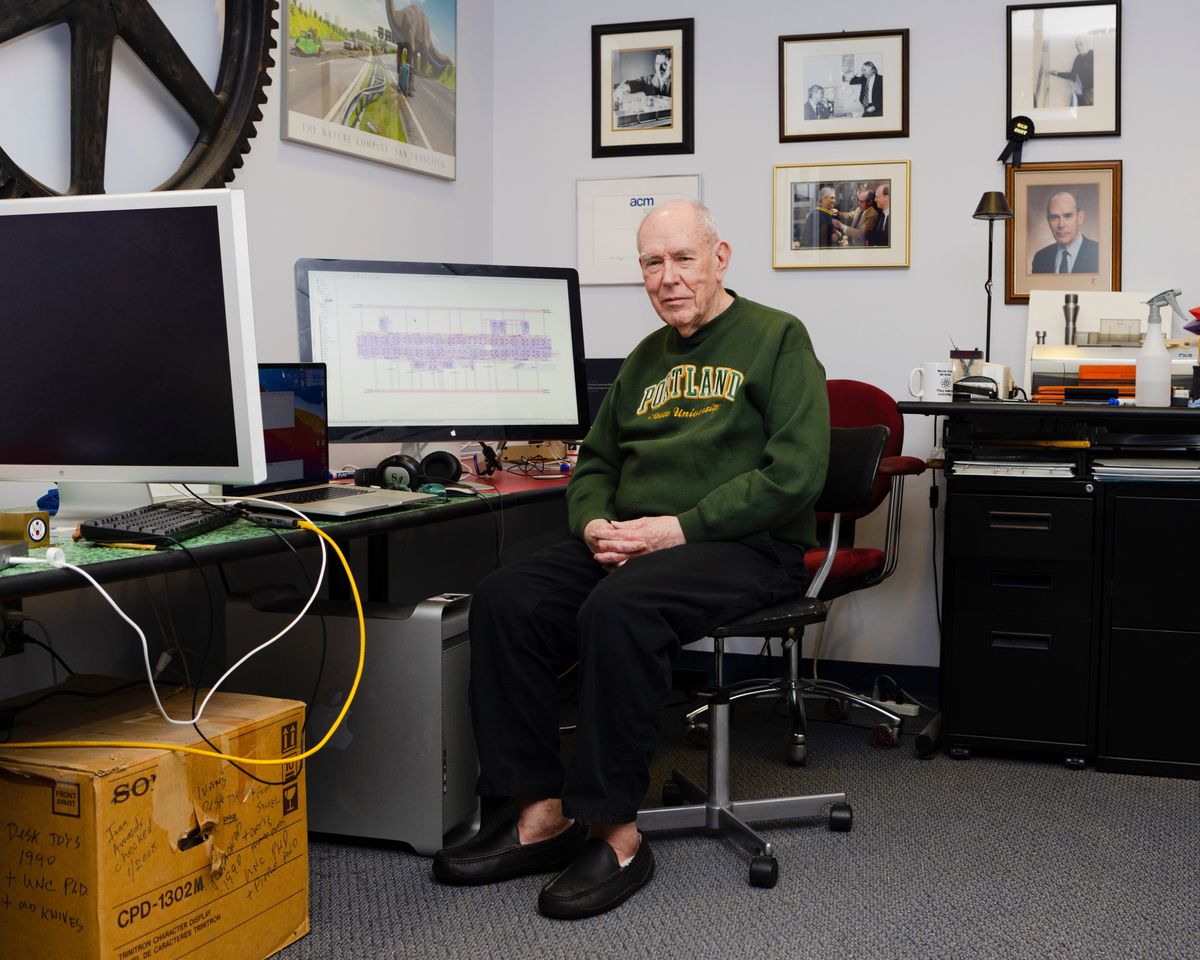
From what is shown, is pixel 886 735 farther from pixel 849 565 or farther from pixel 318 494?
pixel 318 494

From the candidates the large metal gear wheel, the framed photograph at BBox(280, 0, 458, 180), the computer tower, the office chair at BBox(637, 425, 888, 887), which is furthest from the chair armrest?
the large metal gear wheel

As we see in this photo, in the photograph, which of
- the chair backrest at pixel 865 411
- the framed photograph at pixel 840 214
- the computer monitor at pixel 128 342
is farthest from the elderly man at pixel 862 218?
the computer monitor at pixel 128 342

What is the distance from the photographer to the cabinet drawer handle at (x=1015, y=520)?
8.61 ft

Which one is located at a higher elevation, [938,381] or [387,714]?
[938,381]

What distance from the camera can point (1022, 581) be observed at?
105 inches

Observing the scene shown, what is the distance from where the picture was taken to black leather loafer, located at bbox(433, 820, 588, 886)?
196 centimetres

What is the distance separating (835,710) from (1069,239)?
4.80 feet

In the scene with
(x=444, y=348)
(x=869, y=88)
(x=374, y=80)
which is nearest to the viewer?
(x=444, y=348)

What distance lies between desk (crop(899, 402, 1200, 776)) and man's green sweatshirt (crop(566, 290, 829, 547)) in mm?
636

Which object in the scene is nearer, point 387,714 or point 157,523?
point 157,523

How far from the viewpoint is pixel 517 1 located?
3.58m

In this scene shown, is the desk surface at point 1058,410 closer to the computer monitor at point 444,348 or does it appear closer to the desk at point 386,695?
the computer monitor at point 444,348

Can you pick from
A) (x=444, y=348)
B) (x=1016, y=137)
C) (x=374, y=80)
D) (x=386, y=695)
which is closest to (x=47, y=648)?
(x=386, y=695)

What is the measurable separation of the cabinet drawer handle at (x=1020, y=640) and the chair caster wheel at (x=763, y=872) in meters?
0.97
